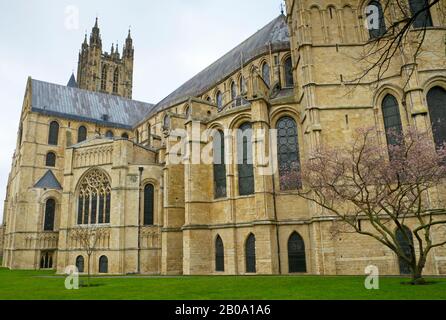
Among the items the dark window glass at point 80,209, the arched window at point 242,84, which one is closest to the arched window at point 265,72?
the arched window at point 242,84

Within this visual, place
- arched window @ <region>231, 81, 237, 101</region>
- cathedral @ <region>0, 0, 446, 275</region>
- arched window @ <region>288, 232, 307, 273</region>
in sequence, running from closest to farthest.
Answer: cathedral @ <region>0, 0, 446, 275</region>, arched window @ <region>288, 232, 307, 273</region>, arched window @ <region>231, 81, 237, 101</region>

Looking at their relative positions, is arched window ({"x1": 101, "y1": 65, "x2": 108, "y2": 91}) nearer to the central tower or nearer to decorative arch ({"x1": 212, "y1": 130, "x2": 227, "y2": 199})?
the central tower

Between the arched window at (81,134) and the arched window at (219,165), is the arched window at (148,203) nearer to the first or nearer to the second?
the arched window at (219,165)

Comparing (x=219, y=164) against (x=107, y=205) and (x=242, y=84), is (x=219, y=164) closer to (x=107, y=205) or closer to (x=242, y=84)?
(x=242, y=84)

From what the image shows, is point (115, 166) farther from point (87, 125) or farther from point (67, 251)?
point (87, 125)

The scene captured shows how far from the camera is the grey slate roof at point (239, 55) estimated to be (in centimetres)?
2736

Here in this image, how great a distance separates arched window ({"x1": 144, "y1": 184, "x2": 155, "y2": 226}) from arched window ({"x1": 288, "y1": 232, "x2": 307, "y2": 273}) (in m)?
12.8

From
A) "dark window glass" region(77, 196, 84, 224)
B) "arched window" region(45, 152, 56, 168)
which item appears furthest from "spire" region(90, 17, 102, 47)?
"dark window glass" region(77, 196, 84, 224)

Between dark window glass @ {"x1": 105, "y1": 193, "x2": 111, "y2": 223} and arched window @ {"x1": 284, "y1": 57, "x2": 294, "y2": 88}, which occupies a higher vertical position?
arched window @ {"x1": 284, "y1": 57, "x2": 294, "y2": 88}

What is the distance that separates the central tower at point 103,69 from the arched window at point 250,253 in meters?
A: 47.9

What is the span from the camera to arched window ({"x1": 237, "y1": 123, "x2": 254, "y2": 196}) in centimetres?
2097

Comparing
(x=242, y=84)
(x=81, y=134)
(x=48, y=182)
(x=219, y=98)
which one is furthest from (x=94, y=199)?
(x=81, y=134)

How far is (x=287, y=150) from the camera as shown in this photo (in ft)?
67.5

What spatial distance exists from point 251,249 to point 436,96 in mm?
12349
